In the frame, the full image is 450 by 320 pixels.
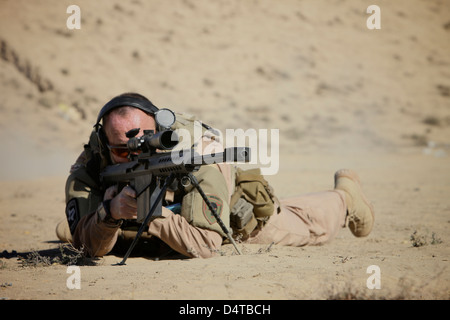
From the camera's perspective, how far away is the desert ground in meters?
Answer: 6.84

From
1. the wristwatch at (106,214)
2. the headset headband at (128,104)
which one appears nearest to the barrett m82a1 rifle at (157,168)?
the wristwatch at (106,214)

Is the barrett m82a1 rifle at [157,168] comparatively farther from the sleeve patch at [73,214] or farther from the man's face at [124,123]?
the sleeve patch at [73,214]

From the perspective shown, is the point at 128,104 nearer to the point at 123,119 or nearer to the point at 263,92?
the point at 123,119

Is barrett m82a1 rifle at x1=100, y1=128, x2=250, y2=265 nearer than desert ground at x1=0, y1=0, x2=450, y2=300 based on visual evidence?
Yes

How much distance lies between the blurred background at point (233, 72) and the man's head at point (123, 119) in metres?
10.1

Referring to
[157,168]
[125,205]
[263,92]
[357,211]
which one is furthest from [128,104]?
[263,92]

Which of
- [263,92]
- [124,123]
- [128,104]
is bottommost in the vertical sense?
[124,123]

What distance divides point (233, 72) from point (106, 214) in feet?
55.5

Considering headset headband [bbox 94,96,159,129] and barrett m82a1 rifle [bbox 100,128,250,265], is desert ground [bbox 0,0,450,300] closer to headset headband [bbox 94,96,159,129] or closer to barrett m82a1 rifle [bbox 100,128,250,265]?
barrett m82a1 rifle [bbox 100,128,250,265]

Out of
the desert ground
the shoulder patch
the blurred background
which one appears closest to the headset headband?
the shoulder patch

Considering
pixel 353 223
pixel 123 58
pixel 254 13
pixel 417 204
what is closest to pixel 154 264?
pixel 353 223

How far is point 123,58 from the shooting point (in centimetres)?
1894

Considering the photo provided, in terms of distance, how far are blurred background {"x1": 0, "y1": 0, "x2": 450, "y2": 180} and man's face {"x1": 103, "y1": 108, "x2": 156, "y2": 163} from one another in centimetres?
1015

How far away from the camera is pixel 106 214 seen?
3377 millimetres
